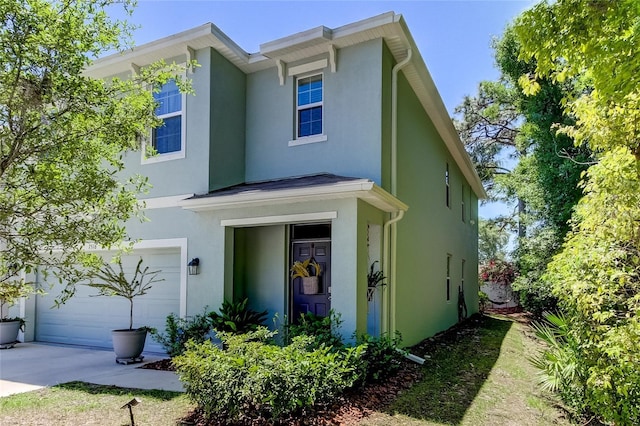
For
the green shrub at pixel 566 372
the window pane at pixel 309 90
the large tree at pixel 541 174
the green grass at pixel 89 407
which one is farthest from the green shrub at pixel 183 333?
the large tree at pixel 541 174

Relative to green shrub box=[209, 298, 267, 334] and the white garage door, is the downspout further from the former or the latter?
the white garage door

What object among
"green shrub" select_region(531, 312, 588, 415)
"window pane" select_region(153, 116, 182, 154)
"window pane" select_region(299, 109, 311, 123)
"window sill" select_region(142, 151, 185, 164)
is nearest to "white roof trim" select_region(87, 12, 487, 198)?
"window pane" select_region(299, 109, 311, 123)

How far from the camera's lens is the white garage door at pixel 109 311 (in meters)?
9.70

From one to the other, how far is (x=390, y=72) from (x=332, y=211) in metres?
A: 3.36

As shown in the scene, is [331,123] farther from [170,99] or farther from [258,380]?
[258,380]

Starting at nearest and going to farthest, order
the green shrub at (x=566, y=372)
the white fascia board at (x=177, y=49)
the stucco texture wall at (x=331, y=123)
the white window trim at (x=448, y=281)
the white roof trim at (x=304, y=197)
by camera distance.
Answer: the green shrub at (x=566, y=372) → the white roof trim at (x=304, y=197) → the stucco texture wall at (x=331, y=123) → the white fascia board at (x=177, y=49) → the white window trim at (x=448, y=281)

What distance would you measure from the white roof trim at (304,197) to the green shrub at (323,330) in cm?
192

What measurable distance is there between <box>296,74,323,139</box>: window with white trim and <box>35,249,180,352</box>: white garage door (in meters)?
3.84

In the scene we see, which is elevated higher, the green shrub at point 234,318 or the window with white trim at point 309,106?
the window with white trim at point 309,106

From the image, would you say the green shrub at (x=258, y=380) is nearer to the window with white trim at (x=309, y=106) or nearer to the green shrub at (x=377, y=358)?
the green shrub at (x=377, y=358)

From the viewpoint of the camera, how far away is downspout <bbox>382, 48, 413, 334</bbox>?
872 cm

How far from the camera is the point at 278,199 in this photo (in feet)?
25.5

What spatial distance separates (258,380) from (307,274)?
150 inches

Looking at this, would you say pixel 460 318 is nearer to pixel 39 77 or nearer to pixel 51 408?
pixel 51 408
